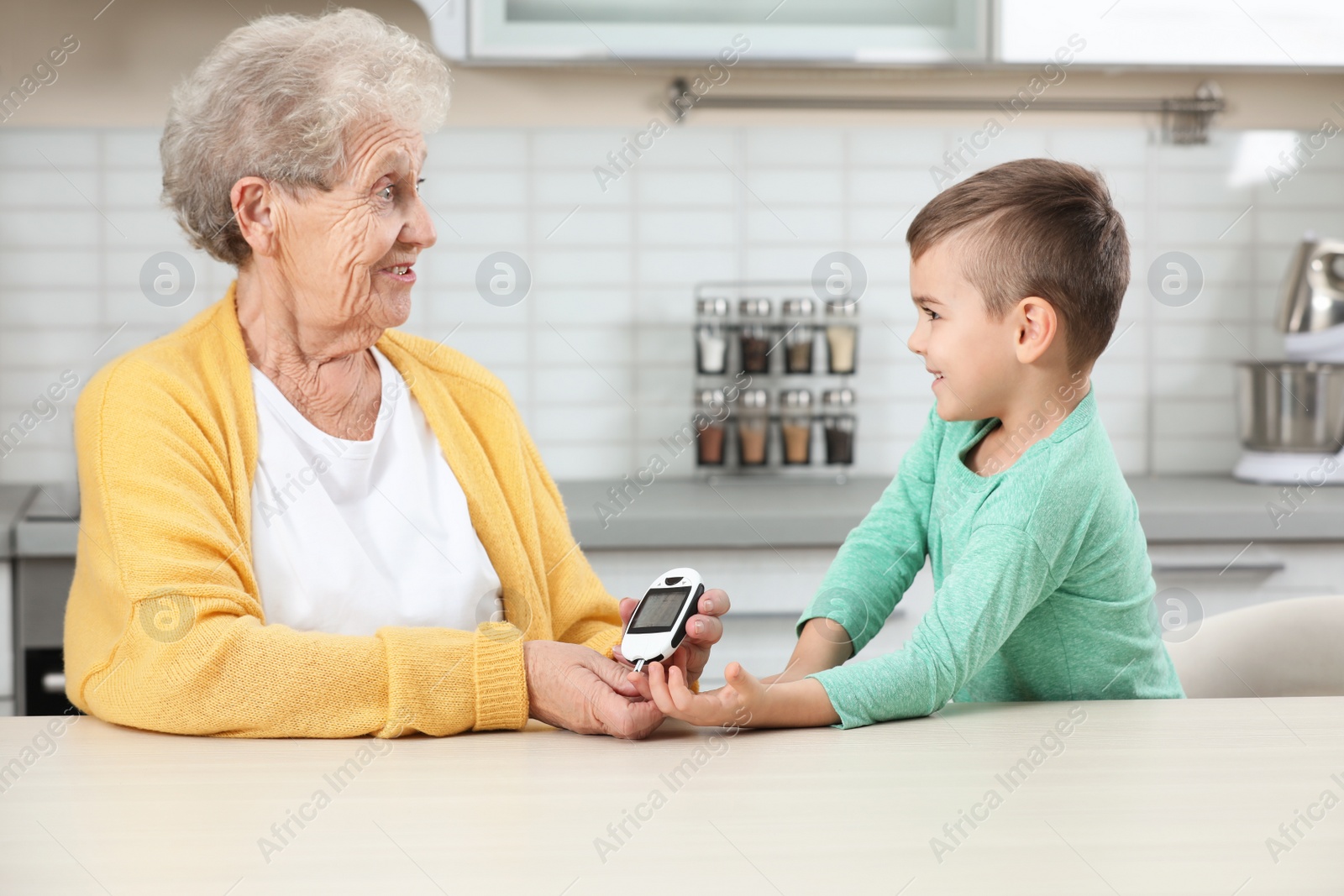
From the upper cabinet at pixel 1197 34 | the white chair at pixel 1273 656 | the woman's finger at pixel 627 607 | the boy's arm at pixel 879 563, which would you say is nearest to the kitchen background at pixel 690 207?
the upper cabinet at pixel 1197 34

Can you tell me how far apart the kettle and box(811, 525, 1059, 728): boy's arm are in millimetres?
1634

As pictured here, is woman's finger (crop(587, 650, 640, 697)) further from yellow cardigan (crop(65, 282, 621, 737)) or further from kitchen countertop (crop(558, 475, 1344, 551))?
kitchen countertop (crop(558, 475, 1344, 551))

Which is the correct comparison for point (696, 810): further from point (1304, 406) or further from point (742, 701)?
point (1304, 406)

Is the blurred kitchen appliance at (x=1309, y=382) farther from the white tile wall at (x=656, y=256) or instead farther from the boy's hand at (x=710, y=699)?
the boy's hand at (x=710, y=699)

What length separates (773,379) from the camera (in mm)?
2451

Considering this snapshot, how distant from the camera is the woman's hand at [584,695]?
93cm

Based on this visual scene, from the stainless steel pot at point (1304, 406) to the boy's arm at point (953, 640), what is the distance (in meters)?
1.58

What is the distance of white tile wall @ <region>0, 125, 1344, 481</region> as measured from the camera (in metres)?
2.36

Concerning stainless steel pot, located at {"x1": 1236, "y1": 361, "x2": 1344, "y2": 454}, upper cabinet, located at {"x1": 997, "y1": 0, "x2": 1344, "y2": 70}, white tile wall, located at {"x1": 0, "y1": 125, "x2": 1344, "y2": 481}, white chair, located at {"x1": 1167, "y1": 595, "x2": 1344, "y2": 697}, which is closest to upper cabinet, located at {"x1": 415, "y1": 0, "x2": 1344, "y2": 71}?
upper cabinet, located at {"x1": 997, "y1": 0, "x2": 1344, "y2": 70}

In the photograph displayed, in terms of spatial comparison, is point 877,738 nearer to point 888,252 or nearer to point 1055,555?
point 1055,555

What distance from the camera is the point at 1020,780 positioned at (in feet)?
2.72

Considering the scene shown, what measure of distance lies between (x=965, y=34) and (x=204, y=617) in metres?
1.79

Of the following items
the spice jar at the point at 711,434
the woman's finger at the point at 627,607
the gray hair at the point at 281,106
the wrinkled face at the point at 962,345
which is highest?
the gray hair at the point at 281,106

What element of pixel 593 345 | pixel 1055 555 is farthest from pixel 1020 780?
pixel 593 345
